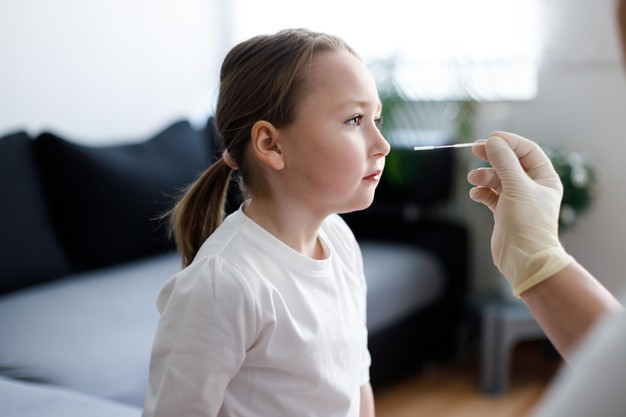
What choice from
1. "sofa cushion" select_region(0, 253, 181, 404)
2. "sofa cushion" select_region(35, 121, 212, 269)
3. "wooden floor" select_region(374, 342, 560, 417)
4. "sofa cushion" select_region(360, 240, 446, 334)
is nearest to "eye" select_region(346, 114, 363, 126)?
"sofa cushion" select_region(0, 253, 181, 404)

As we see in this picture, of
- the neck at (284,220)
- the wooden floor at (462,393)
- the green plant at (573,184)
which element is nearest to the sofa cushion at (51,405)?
the neck at (284,220)

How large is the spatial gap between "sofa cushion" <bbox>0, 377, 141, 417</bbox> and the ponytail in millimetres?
282

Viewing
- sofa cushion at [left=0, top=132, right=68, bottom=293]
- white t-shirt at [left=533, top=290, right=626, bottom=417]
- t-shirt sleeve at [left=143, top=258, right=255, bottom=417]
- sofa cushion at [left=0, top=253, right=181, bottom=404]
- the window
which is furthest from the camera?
the window

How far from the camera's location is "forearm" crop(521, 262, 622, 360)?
938 mm

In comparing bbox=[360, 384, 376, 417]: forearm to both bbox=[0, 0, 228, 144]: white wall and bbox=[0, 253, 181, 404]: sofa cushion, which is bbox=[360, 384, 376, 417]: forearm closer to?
bbox=[0, 253, 181, 404]: sofa cushion

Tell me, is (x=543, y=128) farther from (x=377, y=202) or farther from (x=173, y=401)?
(x=173, y=401)

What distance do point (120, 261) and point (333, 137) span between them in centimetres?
158

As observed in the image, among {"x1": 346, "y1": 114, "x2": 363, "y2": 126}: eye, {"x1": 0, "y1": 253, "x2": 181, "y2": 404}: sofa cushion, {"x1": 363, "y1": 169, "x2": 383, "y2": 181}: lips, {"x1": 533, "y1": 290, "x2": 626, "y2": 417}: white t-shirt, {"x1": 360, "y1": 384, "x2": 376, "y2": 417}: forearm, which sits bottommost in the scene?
{"x1": 0, "y1": 253, "x2": 181, "y2": 404}: sofa cushion

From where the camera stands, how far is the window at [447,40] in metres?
2.82

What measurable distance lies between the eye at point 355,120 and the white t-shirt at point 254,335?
0.20 meters

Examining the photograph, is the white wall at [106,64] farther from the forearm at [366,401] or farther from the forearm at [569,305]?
the forearm at [569,305]

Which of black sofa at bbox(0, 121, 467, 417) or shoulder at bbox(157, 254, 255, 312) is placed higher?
shoulder at bbox(157, 254, 255, 312)

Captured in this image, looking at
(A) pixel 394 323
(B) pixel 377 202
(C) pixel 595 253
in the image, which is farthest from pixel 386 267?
(C) pixel 595 253

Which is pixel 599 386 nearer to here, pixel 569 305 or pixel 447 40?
pixel 569 305
